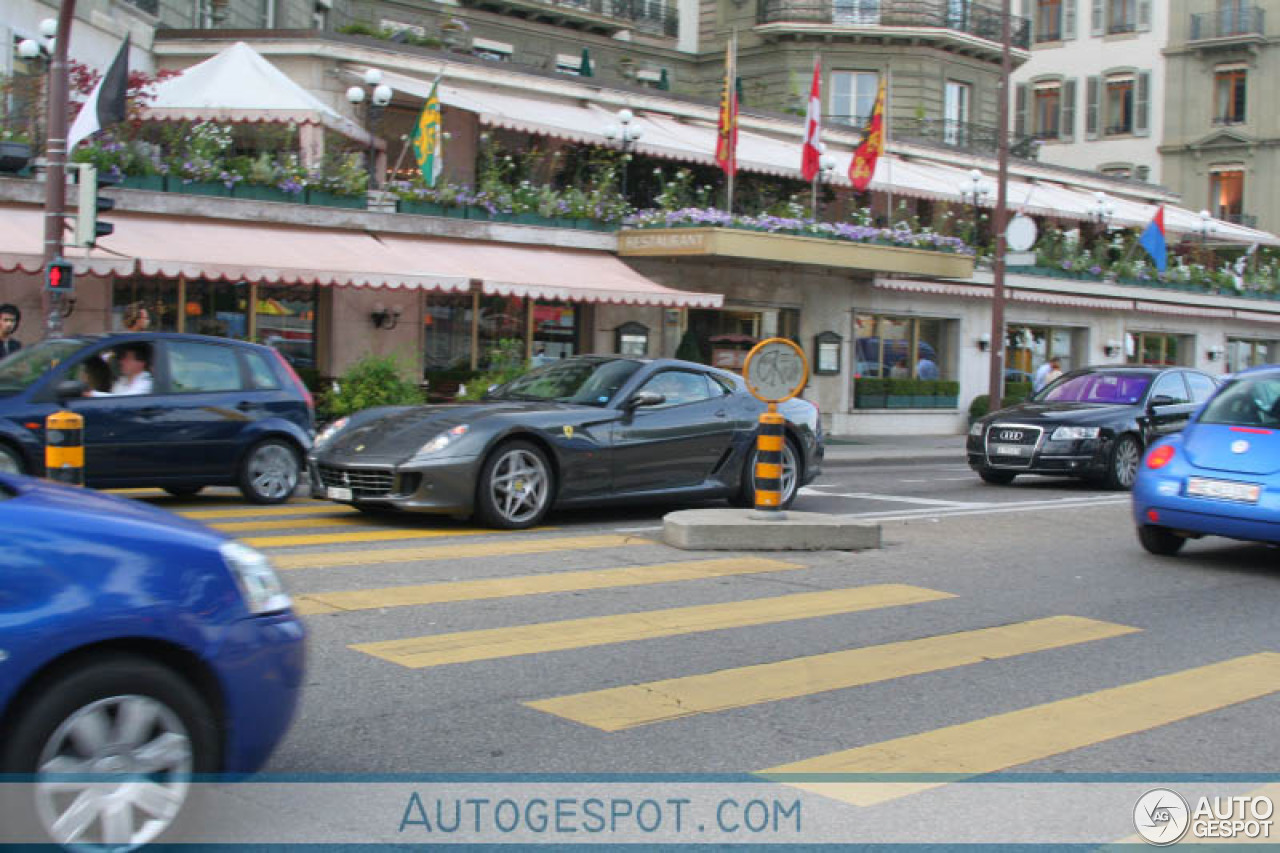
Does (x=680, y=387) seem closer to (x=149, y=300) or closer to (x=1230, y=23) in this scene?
(x=149, y=300)

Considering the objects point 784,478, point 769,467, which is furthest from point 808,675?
point 784,478

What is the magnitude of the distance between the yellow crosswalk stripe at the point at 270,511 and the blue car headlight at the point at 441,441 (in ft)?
4.82

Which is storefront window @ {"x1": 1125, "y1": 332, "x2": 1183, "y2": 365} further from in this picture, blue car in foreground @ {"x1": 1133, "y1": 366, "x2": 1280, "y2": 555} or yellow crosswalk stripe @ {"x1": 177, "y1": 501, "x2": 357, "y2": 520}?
yellow crosswalk stripe @ {"x1": 177, "y1": 501, "x2": 357, "y2": 520}

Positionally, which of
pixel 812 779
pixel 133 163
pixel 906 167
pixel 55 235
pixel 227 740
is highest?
pixel 906 167

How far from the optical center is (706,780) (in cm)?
461

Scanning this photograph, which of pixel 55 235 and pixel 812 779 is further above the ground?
pixel 55 235

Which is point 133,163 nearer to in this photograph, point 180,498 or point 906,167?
point 180,498

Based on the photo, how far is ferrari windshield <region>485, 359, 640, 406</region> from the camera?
37.7 feet

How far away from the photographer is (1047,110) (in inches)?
2108

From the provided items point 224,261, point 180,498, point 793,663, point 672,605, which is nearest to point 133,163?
point 224,261

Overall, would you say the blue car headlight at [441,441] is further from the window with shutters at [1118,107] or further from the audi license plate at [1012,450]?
the window with shutters at [1118,107]

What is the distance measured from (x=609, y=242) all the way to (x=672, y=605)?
58.1 feet

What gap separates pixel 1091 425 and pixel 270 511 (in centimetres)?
958

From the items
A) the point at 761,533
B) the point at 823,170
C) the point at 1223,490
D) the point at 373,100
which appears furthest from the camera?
the point at 823,170
